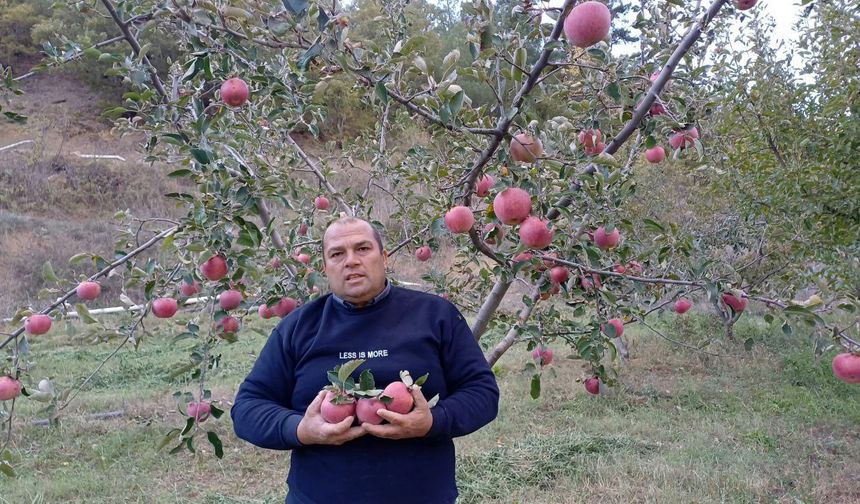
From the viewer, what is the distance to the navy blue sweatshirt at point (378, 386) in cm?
147

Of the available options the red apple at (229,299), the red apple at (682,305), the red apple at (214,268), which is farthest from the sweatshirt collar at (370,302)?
the red apple at (682,305)

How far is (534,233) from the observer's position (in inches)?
59.1

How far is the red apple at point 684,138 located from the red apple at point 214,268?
4.07 feet

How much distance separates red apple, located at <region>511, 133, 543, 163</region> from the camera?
1.38m

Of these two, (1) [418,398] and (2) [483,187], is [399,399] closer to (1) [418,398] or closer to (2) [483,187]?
(1) [418,398]

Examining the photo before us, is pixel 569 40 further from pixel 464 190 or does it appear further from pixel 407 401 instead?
pixel 407 401

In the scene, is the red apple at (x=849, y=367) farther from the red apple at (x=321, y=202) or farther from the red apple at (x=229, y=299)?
the red apple at (x=321, y=202)

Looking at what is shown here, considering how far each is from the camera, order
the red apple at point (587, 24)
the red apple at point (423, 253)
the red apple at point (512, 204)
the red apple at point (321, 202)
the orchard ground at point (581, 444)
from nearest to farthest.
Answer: the red apple at point (587, 24) < the red apple at point (512, 204) < the red apple at point (423, 253) < the red apple at point (321, 202) < the orchard ground at point (581, 444)

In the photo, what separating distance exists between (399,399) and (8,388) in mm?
1160

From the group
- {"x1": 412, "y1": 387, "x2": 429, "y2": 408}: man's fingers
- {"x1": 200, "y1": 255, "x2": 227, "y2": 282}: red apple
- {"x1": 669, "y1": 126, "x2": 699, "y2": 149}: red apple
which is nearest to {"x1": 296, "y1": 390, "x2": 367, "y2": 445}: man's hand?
{"x1": 412, "y1": 387, "x2": 429, "y2": 408}: man's fingers

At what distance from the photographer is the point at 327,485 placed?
1.49 meters

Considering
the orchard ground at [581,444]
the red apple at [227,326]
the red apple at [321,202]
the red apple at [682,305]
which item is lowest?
the orchard ground at [581,444]

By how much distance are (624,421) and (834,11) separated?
3.12 metres

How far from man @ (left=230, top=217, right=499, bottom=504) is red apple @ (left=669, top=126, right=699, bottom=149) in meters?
0.76
